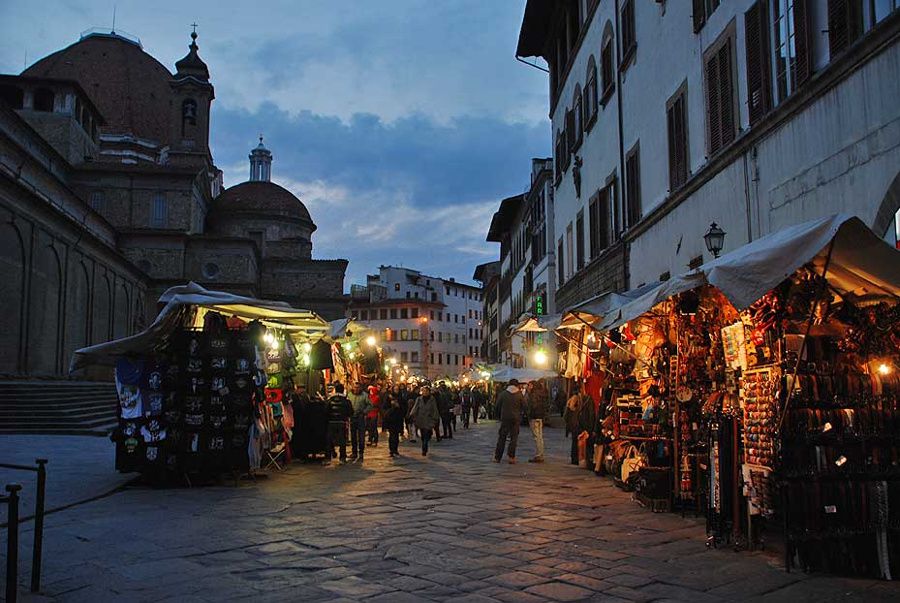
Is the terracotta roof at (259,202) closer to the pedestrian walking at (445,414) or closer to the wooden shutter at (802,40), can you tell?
the pedestrian walking at (445,414)

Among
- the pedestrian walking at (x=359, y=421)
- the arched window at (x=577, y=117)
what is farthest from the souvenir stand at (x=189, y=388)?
the arched window at (x=577, y=117)

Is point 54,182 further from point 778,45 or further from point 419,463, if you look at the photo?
point 778,45

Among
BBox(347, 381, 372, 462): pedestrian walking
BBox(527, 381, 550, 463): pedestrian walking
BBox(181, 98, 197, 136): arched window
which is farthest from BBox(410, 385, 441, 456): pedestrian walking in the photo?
BBox(181, 98, 197, 136): arched window

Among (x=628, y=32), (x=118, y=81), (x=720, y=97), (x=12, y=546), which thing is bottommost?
(x=12, y=546)

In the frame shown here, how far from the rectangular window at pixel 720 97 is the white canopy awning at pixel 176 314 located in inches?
303

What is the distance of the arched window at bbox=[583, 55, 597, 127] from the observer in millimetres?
22344

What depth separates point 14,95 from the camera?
4931 centimetres

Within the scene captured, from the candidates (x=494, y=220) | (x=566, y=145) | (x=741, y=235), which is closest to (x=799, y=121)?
(x=741, y=235)

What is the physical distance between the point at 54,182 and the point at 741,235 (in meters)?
37.9

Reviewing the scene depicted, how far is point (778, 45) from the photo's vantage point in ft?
36.6

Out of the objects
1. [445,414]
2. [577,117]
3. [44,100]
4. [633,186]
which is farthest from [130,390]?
[44,100]

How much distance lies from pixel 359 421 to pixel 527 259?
2713 centimetres

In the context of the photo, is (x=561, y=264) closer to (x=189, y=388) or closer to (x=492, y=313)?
(x=189, y=388)

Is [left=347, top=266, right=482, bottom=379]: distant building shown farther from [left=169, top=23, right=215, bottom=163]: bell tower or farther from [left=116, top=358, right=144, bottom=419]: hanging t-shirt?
[left=116, top=358, right=144, bottom=419]: hanging t-shirt
